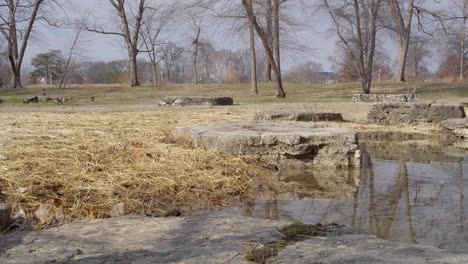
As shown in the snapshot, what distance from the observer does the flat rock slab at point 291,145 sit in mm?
4930

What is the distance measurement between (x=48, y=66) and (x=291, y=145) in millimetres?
69524

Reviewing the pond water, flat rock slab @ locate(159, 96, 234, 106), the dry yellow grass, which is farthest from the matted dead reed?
flat rock slab @ locate(159, 96, 234, 106)

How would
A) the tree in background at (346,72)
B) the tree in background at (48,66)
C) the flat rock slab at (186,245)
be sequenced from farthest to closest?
the tree in background at (48,66) → the tree in background at (346,72) → the flat rock slab at (186,245)

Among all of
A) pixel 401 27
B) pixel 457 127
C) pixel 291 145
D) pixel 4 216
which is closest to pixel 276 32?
pixel 401 27

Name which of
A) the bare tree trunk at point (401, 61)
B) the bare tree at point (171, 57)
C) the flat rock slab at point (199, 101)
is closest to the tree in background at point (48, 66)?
the bare tree at point (171, 57)

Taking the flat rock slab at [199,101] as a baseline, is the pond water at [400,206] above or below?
below

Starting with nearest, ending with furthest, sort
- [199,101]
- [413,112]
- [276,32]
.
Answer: [413,112]
[199,101]
[276,32]

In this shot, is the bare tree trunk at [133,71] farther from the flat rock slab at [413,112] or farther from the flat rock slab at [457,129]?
the flat rock slab at [457,129]

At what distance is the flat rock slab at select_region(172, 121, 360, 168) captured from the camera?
493 cm

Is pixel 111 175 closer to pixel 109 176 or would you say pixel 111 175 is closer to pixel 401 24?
pixel 109 176

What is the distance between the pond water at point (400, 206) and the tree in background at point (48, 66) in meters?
65.9

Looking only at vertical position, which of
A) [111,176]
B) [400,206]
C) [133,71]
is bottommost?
[400,206]

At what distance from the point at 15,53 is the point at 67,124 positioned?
114 ft

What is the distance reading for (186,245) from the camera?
2.38m
